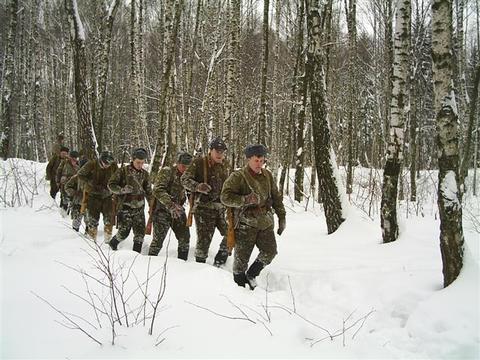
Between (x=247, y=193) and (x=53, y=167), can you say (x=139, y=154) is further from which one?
(x=53, y=167)

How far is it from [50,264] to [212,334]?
8.49 feet

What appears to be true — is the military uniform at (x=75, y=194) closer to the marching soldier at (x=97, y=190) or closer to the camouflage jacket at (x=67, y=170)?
the marching soldier at (x=97, y=190)

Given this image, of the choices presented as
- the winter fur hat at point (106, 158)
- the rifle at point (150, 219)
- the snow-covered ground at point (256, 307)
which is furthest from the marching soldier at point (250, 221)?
the winter fur hat at point (106, 158)

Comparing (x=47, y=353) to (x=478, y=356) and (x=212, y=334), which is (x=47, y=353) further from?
(x=478, y=356)

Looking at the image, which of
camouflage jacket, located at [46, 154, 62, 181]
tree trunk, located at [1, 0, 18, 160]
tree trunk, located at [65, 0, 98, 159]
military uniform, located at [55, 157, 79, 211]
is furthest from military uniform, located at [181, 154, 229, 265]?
tree trunk, located at [1, 0, 18, 160]

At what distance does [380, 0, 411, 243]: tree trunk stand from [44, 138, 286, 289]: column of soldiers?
1.80m

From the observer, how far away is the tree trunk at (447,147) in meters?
3.40

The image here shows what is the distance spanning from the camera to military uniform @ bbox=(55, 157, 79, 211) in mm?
9524

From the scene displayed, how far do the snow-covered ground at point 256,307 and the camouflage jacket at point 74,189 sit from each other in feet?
6.21

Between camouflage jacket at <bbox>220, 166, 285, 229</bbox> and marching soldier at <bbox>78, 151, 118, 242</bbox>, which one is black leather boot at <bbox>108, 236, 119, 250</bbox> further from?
camouflage jacket at <bbox>220, 166, 285, 229</bbox>

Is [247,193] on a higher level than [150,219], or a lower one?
higher

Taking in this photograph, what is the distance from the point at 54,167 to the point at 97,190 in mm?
4603

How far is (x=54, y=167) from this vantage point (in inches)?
407

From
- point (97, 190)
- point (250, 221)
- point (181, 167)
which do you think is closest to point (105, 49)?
point (97, 190)
